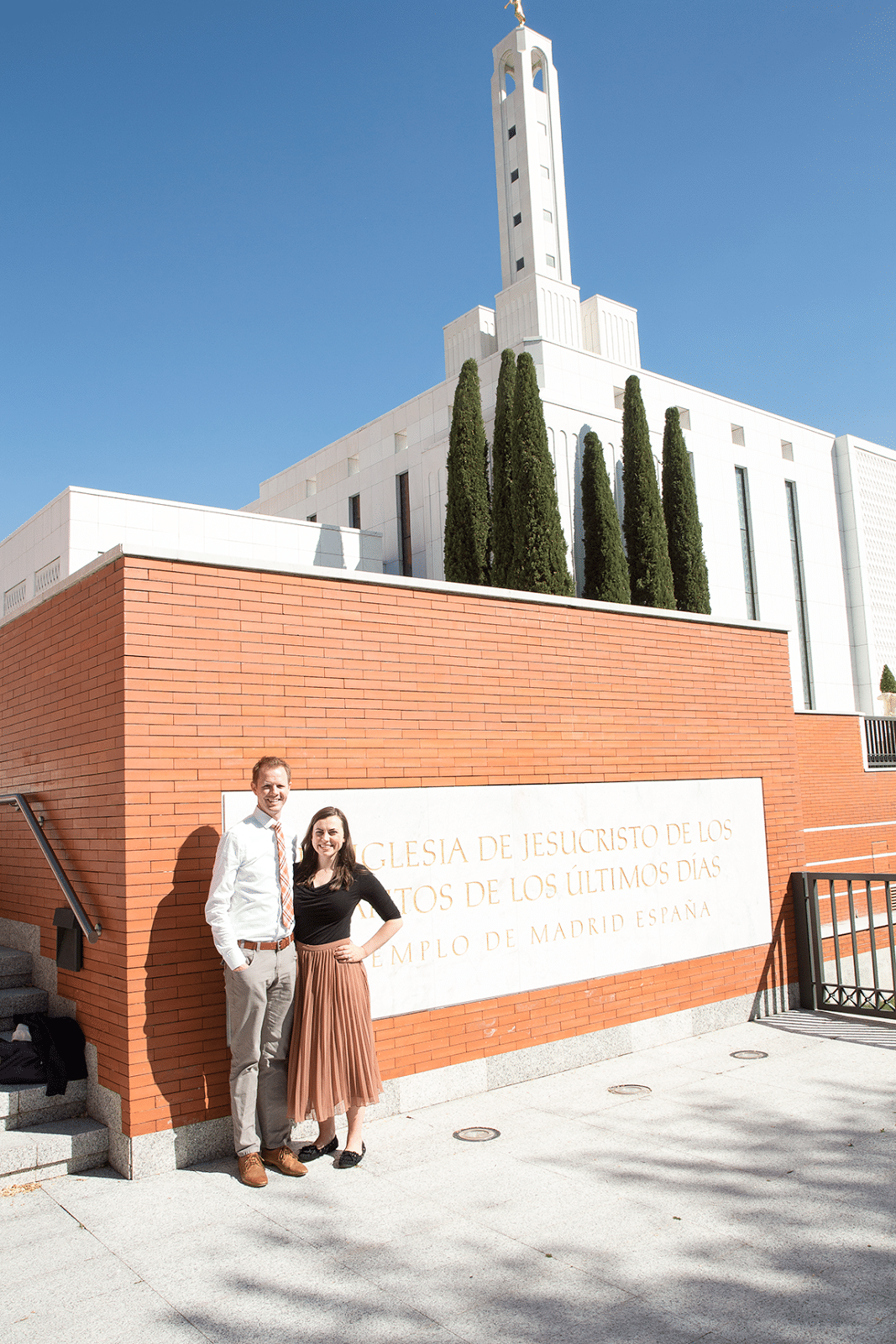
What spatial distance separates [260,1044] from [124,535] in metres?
15.2

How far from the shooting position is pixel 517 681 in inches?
277

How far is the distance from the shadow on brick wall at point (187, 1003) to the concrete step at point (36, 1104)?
597 mm

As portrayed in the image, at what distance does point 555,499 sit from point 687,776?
12586 millimetres

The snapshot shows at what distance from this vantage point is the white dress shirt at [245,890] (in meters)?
4.74

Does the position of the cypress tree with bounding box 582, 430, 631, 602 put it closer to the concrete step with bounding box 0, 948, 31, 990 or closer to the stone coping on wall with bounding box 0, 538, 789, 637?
the stone coping on wall with bounding box 0, 538, 789, 637

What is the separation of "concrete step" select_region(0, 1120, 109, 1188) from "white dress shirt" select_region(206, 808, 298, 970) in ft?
4.23

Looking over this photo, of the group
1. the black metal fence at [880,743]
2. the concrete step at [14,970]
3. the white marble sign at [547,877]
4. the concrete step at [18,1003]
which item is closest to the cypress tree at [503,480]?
the black metal fence at [880,743]

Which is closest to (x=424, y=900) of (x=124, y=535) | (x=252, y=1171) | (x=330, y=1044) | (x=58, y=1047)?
(x=330, y=1044)

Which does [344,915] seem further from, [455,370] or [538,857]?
[455,370]

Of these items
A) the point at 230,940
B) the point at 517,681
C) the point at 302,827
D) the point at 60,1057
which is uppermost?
the point at 517,681

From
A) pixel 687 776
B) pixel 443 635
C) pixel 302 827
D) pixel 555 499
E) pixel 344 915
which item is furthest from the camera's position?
pixel 555 499

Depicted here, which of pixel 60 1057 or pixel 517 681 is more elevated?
pixel 517 681

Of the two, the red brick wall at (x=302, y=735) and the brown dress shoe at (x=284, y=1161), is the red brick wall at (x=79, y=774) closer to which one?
the red brick wall at (x=302, y=735)

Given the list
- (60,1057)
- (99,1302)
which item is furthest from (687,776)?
(99,1302)
